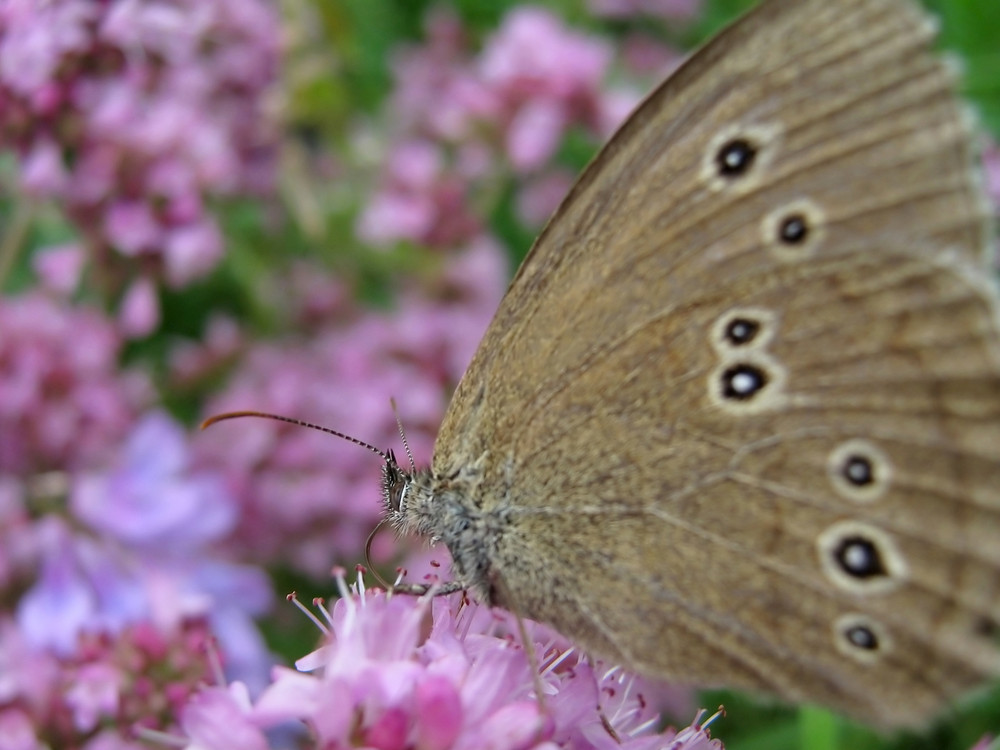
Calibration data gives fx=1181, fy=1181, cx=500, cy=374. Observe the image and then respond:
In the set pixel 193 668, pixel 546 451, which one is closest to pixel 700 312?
pixel 546 451

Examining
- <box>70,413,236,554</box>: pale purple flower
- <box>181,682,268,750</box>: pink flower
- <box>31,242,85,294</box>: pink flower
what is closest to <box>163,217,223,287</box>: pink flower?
<box>31,242,85,294</box>: pink flower

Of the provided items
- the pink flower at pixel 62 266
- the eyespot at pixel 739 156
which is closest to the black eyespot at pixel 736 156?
the eyespot at pixel 739 156

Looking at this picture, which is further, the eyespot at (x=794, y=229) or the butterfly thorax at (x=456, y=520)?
Answer: the butterfly thorax at (x=456, y=520)

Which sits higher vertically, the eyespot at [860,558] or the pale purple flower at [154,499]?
the eyespot at [860,558]

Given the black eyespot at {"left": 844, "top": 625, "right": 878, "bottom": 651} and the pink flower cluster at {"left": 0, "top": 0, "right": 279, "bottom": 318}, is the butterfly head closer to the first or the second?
the black eyespot at {"left": 844, "top": 625, "right": 878, "bottom": 651}

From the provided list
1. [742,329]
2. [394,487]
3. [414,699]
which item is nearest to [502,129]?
[394,487]

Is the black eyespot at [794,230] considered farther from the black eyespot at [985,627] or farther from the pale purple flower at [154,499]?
the pale purple flower at [154,499]

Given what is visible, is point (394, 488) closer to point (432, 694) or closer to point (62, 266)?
point (432, 694)
